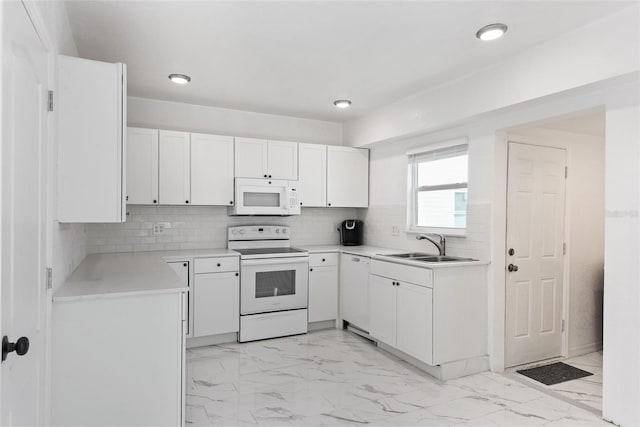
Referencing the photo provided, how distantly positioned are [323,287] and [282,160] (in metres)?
1.53

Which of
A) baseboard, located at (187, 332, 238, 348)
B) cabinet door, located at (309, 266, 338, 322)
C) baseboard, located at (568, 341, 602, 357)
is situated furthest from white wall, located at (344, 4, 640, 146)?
baseboard, located at (187, 332, 238, 348)

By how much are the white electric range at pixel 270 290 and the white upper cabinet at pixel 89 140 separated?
6.90 feet

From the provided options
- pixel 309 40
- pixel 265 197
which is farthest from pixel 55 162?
pixel 265 197

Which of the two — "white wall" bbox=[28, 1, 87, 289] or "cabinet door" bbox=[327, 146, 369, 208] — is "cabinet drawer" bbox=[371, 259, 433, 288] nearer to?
"cabinet door" bbox=[327, 146, 369, 208]

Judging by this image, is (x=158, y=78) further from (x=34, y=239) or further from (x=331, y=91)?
(x=34, y=239)

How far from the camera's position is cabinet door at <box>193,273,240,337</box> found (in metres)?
3.93

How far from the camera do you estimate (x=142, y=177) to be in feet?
13.0

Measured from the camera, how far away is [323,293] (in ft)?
15.0

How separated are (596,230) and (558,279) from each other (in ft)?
2.39

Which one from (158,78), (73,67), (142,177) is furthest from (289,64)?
(142,177)

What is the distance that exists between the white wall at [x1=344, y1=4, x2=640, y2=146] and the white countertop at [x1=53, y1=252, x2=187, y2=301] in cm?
263

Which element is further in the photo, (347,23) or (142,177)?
(142,177)

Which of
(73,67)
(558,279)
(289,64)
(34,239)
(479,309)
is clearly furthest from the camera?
(558,279)

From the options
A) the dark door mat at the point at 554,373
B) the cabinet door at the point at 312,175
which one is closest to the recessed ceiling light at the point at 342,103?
the cabinet door at the point at 312,175
